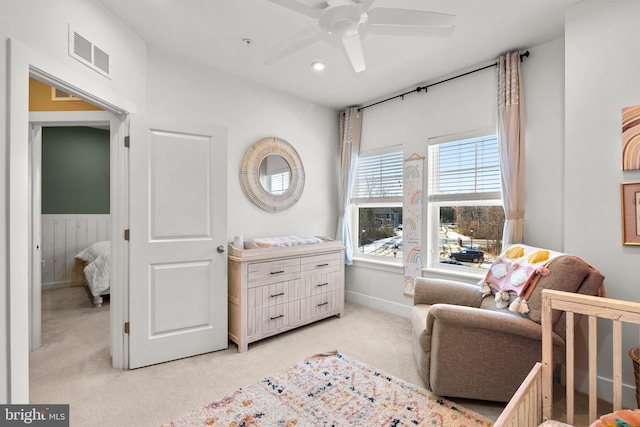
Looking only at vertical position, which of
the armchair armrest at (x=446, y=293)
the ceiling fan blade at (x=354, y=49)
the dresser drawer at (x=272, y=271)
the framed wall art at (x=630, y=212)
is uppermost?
the ceiling fan blade at (x=354, y=49)

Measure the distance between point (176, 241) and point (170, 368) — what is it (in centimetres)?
98

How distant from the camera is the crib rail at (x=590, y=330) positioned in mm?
1094

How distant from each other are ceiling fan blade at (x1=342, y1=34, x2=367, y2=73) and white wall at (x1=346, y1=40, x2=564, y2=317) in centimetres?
142

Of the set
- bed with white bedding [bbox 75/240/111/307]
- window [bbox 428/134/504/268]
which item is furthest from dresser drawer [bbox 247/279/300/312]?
bed with white bedding [bbox 75/240/111/307]

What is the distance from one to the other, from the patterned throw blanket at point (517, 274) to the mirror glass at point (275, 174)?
7.46 feet

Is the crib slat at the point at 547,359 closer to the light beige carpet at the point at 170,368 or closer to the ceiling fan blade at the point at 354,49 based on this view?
the light beige carpet at the point at 170,368

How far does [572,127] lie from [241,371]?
2.98 m

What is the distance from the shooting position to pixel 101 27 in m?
2.04

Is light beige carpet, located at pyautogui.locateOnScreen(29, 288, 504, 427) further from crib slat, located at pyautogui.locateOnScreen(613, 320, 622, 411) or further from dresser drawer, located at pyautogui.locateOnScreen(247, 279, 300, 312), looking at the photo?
crib slat, located at pyautogui.locateOnScreen(613, 320, 622, 411)

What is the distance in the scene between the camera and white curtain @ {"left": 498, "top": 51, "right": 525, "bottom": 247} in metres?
2.53

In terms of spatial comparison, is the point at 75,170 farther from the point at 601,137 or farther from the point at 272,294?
the point at 601,137

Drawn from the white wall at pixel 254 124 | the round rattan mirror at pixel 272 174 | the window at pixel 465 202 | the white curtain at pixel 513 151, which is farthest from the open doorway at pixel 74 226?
the white curtain at pixel 513 151

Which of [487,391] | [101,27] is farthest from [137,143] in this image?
[487,391]

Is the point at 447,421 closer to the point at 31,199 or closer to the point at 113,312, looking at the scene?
the point at 113,312
